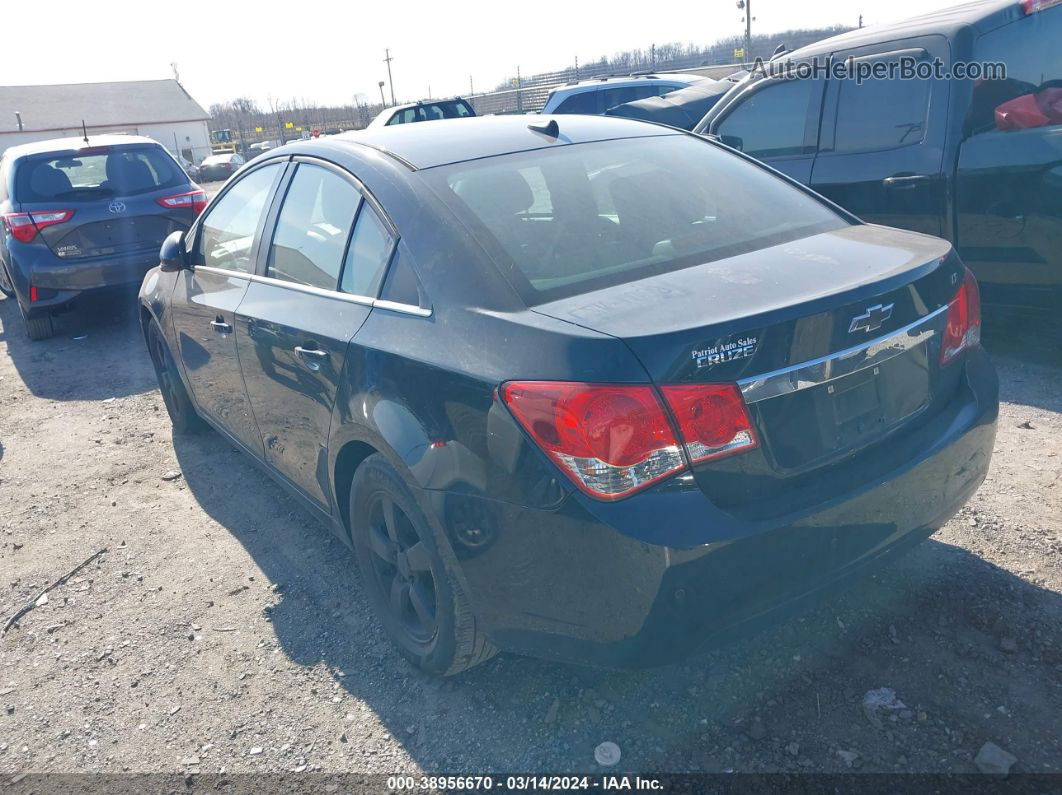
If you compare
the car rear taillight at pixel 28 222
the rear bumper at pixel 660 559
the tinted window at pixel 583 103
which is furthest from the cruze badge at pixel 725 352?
the tinted window at pixel 583 103

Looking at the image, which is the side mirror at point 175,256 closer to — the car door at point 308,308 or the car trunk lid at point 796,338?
the car door at point 308,308

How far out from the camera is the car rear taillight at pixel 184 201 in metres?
8.24

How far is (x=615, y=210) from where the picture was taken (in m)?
2.92

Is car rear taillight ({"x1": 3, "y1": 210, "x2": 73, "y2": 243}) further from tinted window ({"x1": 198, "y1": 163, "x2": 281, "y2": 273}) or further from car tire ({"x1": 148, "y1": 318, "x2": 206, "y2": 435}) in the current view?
tinted window ({"x1": 198, "y1": 163, "x2": 281, "y2": 273})

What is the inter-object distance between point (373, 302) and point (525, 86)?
153 ft

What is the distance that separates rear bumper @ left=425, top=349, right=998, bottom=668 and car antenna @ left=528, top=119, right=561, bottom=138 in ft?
5.12

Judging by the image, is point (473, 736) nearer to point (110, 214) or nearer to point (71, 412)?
point (71, 412)

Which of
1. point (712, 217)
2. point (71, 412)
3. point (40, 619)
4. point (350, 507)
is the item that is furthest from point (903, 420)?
point (71, 412)

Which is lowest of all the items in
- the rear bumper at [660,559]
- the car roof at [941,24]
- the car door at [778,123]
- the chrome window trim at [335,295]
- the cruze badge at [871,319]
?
the rear bumper at [660,559]

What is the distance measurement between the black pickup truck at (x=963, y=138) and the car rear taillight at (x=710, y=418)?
3.31m

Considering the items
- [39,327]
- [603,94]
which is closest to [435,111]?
[603,94]

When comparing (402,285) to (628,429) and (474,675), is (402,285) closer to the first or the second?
(628,429)

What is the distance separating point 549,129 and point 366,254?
90 cm

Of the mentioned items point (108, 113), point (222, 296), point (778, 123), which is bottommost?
point (222, 296)
